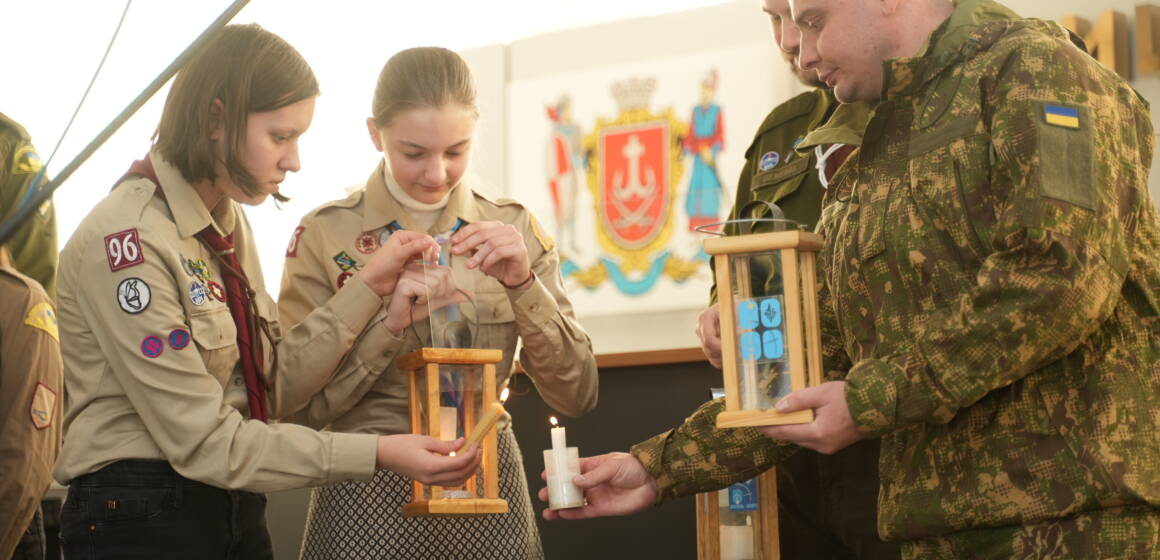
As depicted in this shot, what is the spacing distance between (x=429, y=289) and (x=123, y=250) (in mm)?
465

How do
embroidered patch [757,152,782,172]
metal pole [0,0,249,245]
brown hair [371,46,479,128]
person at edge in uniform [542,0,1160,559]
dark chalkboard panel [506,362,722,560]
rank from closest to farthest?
metal pole [0,0,249,245] → person at edge in uniform [542,0,1160,559] → brown hair [371,46,479,128] → embroidered patch [757,152,782,172] → dark chalkboard panel [506,362,722,560]

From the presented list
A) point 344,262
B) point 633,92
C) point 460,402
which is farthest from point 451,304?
point 633,92

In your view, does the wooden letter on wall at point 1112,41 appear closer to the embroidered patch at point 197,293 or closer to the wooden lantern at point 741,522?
the wooden lantern at point 741,522

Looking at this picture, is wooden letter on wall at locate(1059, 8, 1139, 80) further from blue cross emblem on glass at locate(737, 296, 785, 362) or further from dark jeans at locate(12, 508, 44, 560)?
dark jeans at locate(12, 508, 44, 560)

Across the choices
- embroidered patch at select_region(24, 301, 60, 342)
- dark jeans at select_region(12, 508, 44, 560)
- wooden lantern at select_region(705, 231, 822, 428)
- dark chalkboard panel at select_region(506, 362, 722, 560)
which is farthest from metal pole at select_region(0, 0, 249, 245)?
dark chalkboard panel at select_region(506, 362, 722, 560)

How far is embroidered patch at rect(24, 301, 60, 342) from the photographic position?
7.75ft

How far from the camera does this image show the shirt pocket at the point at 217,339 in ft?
6.26

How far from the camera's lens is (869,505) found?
2.29 m

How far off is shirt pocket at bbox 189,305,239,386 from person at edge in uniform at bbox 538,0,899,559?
63cm

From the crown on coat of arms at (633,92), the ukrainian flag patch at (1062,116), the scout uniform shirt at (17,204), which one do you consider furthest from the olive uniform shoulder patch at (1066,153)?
the crown on coat of arms at (633,92)

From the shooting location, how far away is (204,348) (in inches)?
75.2

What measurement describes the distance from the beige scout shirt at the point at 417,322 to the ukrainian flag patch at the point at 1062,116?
898 millimetres

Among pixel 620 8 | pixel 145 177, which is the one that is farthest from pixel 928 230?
pixel 620 8

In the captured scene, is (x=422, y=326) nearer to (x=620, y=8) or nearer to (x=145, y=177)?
(x=145, y=177)
